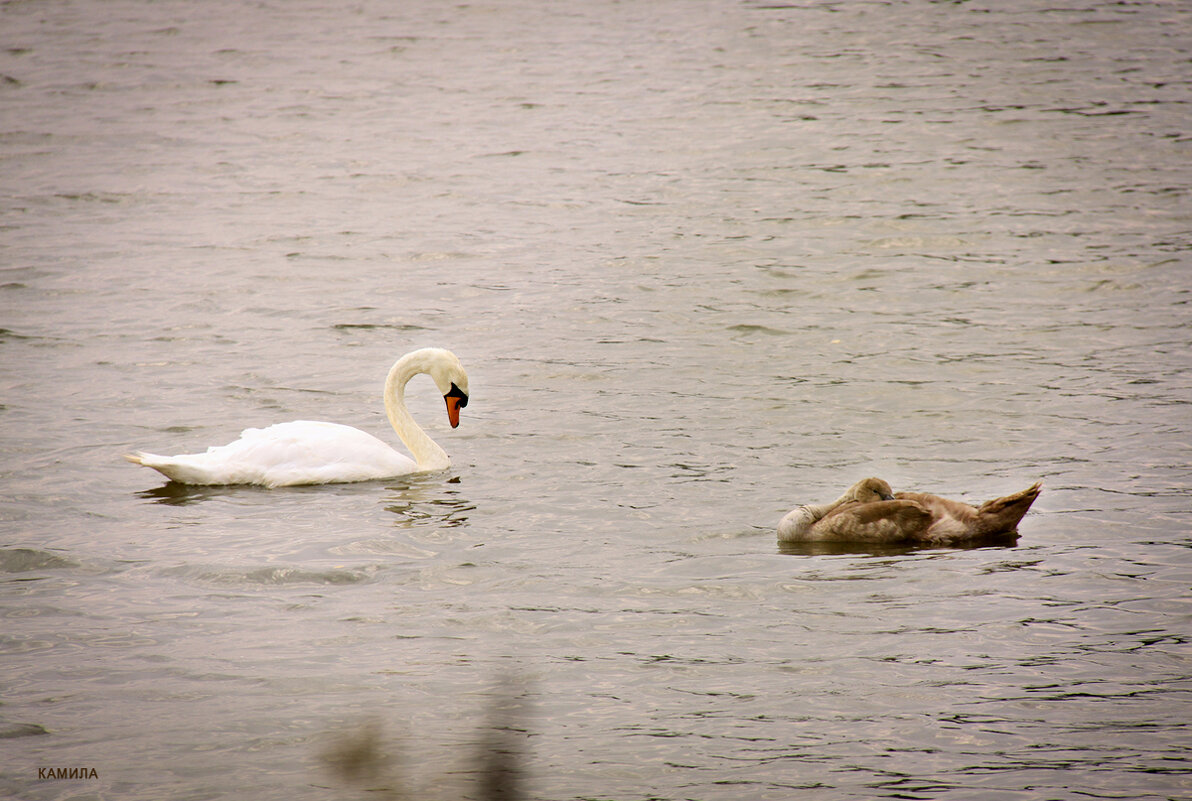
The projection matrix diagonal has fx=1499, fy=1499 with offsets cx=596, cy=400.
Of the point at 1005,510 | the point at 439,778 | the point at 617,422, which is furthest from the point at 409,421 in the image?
the point at 439,778

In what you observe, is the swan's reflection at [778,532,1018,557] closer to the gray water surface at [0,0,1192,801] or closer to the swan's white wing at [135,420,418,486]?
the gray water surface at [0,0,1192,801]

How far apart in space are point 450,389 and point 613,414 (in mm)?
1368

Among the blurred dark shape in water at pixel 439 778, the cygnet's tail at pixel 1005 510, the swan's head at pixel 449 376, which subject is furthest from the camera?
the swan's head at pixel 449 376

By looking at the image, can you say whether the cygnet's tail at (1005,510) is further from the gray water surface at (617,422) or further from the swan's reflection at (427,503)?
the swan's reflection at (427,503)

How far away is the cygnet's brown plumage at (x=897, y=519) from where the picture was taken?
8.81m

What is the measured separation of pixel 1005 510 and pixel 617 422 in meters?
3.78

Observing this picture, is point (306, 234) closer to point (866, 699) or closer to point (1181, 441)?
point (1181, 441)

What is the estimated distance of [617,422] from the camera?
1179 cm

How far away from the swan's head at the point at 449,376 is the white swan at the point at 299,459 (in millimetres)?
466

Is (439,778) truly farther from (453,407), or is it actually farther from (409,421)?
(453,407)

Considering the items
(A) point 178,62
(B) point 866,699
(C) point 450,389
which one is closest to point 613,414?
(C) point 450,389

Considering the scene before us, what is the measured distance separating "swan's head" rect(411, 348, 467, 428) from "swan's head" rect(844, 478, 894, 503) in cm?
358

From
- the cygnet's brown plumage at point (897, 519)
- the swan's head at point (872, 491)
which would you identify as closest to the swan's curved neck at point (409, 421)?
the cygnet's brown plumage at point (897, 519)

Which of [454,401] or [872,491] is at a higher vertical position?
[454,401]
